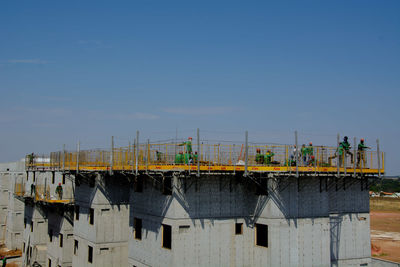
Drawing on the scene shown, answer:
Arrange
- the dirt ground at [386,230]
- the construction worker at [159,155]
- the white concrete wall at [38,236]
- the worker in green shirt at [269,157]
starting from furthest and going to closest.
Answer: the dirt ground at [386,230]
the white concrete wall at [38,236]
the worker in green shirt at [269,157]
the construction worker at [159,155]

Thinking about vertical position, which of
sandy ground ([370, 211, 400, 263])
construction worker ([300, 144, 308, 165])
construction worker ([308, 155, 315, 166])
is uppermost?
construction worker ([300, 144, 308, 165])

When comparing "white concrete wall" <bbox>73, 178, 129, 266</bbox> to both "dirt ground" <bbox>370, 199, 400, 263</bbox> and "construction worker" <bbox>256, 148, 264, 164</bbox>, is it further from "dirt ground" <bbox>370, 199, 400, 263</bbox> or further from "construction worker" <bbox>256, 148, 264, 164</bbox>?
"dirt ground" <bbox>370, 199, 400, 263</bbox>

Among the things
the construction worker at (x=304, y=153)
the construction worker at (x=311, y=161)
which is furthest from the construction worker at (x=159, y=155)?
the construction worker at (x=311, y=161)

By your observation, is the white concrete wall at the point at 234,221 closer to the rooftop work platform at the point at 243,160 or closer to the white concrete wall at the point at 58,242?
the rooftop work platform at the point at 243,160

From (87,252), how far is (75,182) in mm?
6405

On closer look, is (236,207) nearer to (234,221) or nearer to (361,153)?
(234,221)

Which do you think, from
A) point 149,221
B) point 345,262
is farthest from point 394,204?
point 149,221

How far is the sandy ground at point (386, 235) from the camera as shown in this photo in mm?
64537

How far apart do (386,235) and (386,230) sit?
29.0 ft

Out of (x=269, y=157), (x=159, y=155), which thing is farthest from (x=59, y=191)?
(x=269, y=157)

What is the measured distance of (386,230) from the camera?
92125 mm

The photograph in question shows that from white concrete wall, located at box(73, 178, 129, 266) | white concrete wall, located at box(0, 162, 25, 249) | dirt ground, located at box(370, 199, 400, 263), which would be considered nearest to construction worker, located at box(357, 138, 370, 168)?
white concrete wall, located at box(73, 178, 129, 266)

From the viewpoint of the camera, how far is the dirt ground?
65188mm

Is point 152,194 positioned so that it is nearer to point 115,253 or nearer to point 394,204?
point 115,253
